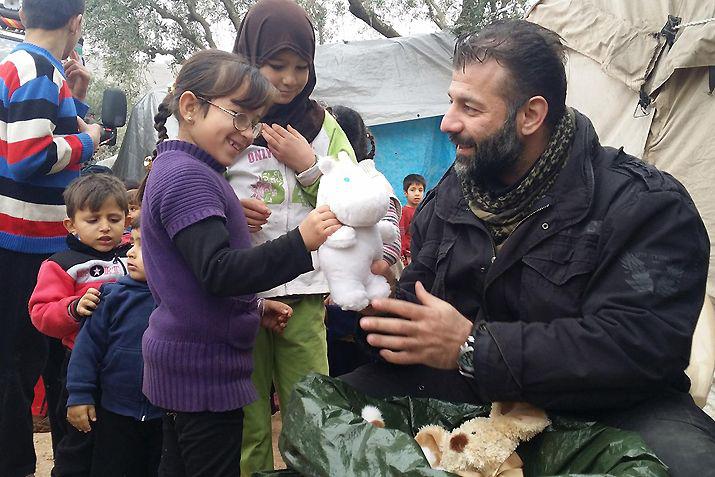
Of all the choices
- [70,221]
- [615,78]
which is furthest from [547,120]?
[615,78]

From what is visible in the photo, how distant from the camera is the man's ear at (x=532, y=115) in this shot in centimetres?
198

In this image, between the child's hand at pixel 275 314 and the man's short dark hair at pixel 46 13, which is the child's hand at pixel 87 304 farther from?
the man's short dark hair at pixel 46 13

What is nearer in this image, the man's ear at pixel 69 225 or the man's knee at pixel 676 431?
the man's knee at pixel 676 431

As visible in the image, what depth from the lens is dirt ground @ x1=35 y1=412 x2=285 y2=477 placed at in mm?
3554

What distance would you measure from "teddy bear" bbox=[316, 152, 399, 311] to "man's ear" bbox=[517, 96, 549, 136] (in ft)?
1.62

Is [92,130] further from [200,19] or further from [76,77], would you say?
[200,19]

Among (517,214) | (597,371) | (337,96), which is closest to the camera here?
(597,371)

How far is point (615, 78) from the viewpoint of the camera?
16.1ft

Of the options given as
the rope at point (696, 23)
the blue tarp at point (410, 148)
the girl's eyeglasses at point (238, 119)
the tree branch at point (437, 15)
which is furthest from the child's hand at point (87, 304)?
the tree branch at point (437, 15)

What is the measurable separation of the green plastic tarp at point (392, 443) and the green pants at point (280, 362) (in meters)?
0.64

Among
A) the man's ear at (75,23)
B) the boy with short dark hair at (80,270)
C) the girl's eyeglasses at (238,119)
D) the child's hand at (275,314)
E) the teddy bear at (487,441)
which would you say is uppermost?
the girl's eyeglasses at (238,119)

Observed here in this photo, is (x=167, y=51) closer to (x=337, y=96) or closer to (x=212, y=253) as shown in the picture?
(x=337, y=96)

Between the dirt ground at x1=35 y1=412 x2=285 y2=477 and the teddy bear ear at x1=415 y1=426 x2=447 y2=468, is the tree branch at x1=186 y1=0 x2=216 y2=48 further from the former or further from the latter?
the teddy bear ear at x1=415 y1=426 x2=447 y2=468

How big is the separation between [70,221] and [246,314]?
1.30m
